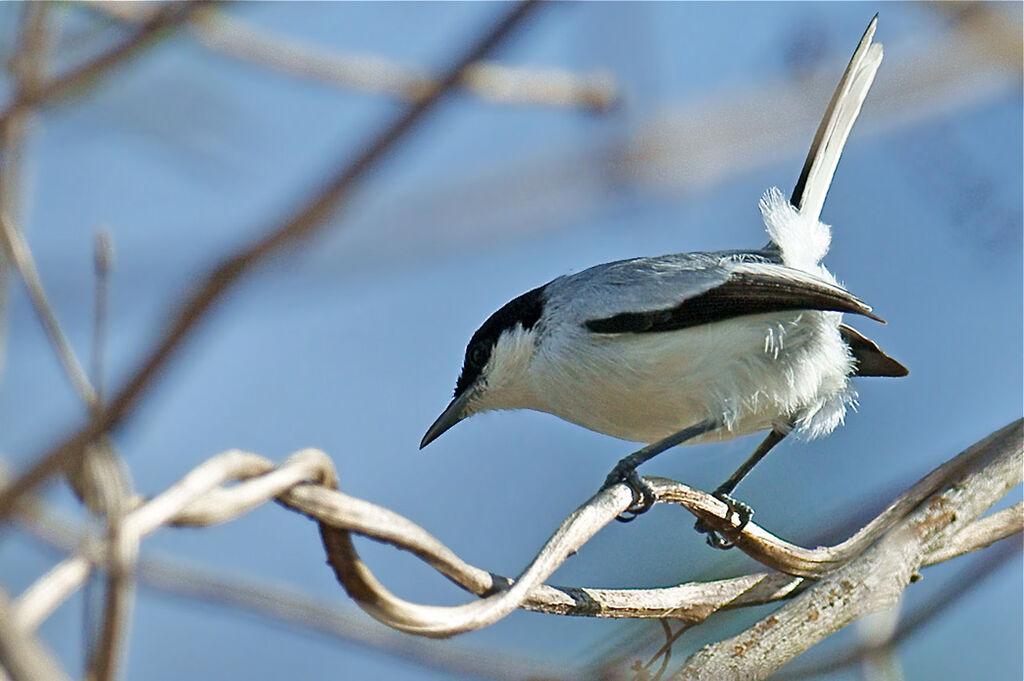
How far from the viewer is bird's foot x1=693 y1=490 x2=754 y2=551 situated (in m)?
2.01

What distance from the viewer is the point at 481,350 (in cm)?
288

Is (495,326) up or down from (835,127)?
down

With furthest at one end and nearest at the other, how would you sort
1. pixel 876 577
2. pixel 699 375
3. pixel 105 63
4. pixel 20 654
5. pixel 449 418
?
pixel 449 418
pixel 699 375
pixel 876 577
pixel 105 63
pixel 20 654

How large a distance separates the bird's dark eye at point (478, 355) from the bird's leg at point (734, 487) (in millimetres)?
749

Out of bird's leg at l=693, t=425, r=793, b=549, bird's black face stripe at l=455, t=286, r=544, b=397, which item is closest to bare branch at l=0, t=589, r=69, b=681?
bird's leg at l=693, t=425, r=793, b=549

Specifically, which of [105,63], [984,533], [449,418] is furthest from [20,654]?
[449,418]

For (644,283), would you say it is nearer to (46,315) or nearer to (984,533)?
(984,533)

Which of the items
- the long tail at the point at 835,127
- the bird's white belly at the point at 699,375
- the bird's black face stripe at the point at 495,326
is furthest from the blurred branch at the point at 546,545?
the long tail at the point at 835,127

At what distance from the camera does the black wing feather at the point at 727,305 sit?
95.7 inches

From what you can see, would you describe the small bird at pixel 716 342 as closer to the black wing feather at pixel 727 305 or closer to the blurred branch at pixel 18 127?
the black wing feather at pixel 727 305

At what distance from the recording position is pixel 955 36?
5.56ft

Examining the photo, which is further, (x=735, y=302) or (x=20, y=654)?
(x=735, y=302)

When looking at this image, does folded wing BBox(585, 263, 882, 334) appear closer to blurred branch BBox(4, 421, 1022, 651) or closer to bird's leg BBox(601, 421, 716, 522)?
bird's leg BBox(601, 421, 716, 522)

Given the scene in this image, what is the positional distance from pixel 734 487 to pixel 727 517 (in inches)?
23.3
